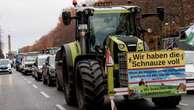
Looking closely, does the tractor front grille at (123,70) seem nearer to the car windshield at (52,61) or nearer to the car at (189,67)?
the car at (189,67)

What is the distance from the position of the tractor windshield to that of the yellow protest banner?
2048mm

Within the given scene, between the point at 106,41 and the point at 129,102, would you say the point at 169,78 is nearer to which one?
the point at 106,41

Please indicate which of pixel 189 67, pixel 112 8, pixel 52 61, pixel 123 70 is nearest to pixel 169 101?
pixel 123 70

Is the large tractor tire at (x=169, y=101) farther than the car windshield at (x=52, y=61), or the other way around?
the car windshield at (x=52, y=61)

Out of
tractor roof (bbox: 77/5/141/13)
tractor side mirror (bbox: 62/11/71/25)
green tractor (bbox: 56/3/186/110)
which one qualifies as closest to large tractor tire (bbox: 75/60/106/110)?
green tractor (bbox: 56/3/186/110)

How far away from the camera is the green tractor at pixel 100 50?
45.3 ft

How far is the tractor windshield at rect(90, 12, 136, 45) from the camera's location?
1570cm

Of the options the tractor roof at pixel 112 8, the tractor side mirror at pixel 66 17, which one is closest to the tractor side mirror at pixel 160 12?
the tractor roof at pixel 112 8

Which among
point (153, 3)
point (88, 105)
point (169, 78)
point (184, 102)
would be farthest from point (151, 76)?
point (153, 3)

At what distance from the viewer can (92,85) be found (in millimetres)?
13789

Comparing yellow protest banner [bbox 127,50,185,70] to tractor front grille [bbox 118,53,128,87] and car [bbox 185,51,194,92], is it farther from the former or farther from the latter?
car [bbox 185,51,194,92]

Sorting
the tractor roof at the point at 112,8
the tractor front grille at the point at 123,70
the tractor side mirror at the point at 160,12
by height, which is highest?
the tractor roof at the point at 112,8

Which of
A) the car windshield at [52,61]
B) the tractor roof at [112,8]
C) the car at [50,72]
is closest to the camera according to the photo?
the tractor roof at [112,8]

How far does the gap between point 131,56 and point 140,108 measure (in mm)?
2559
